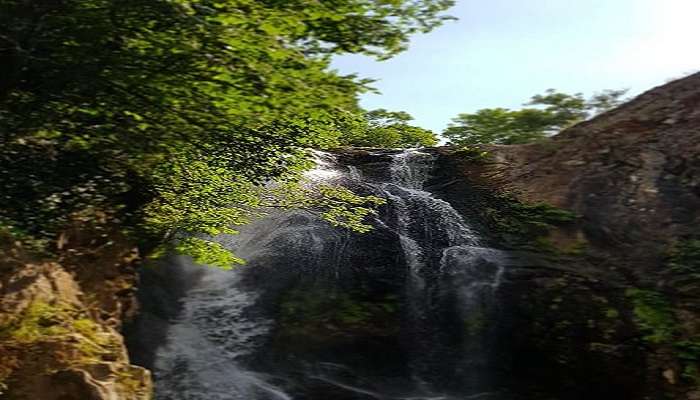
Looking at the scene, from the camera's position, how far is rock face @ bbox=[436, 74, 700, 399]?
11984 mm

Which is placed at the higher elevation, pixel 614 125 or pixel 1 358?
pixel 614 125

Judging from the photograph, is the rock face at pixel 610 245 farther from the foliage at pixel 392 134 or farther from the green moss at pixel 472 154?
the foliage at pixel 392 134

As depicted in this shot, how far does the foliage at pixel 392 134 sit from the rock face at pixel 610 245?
1182 centimetres

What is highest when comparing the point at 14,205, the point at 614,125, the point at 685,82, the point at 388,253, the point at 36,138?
the point at 685,82

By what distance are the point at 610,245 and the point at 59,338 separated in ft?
38.3

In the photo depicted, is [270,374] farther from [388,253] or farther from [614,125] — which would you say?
[614,125]

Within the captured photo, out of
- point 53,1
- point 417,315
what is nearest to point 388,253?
point 417,315

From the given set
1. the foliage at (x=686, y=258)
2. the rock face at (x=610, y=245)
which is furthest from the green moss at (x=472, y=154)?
the foliage at (x=686, y=258)

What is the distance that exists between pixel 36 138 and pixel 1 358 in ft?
9.88

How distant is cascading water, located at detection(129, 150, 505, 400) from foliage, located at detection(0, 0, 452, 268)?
507 cm

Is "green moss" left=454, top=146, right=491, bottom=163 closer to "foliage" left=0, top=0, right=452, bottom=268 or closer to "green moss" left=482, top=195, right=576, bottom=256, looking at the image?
"green moss" left=482, top=195, right=576, bottom=256

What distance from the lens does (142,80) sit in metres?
7.39

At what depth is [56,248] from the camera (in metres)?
10.1

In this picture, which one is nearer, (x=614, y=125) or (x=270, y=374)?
(x=270, y=374)
